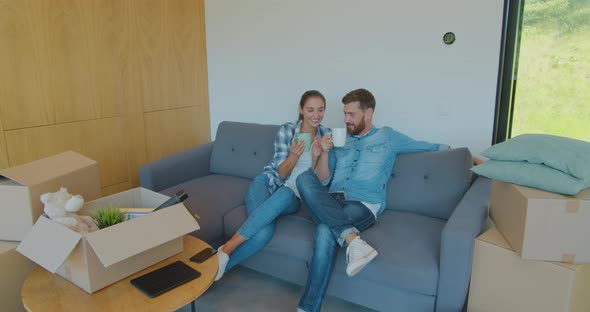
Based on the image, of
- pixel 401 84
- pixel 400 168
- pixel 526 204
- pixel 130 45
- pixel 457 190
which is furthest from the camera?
pixel 130 45

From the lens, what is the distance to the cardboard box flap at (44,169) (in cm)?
159

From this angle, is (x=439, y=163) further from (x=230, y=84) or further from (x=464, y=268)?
(x=230, y=84)

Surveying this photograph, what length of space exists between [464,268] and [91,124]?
8.03 feet

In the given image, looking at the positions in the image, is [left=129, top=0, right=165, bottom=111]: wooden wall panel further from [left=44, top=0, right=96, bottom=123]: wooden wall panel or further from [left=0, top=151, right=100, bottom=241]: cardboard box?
[left=0, top=151, right=100, bottom=241]: cardboard box

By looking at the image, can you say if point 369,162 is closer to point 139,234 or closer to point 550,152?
point 550,152

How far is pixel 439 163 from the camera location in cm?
221

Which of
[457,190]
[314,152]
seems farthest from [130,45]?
[457,190]

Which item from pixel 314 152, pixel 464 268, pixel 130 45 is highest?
pixel 130 45

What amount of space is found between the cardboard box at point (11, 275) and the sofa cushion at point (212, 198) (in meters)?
0.78

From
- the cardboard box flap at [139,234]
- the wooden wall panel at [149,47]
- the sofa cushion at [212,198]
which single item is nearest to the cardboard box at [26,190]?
the cardboard box flap at [139,234]

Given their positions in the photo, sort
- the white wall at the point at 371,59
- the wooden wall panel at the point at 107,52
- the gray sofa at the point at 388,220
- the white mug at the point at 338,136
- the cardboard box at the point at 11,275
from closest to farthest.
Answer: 1. the cardboard box at the point at 11,275
2. the gray sofa at the point at 388,220
3. the white mug at the point at 338,136
4. the white wall at the point at 371,59
5. the wooden wall panel at the point at 107,52

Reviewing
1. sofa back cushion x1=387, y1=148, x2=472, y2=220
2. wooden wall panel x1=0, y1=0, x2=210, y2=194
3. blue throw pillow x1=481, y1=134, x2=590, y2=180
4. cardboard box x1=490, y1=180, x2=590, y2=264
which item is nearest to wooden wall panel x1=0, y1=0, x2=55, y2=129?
wooden wall panel x1=0, y1=0, x2=210, y2=194

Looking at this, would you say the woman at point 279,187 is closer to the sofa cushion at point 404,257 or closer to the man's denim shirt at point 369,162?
the man's denim shirt at point 369,162

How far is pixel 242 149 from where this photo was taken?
288 cm
